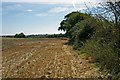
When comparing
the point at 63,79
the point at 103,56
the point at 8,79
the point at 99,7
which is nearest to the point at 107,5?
the point at 99,7

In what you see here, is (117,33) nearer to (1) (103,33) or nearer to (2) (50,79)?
(1) (103,33)

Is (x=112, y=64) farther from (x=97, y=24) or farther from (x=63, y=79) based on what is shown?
(x=63, y=79)

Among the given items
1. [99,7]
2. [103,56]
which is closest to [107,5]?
[99,7]

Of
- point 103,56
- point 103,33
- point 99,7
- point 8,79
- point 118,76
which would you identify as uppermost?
point 99,7

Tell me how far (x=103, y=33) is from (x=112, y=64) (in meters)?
0.81

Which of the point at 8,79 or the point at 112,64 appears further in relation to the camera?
the point at 8,79

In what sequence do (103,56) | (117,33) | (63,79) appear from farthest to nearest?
(63,79), (103,56), (117,33)

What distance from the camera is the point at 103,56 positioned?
7633 mm

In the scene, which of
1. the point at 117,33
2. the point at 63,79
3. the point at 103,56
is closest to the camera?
the point at 117,33

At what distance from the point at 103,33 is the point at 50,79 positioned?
273 inches

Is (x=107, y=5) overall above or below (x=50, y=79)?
above

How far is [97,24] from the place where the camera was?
7.65 m

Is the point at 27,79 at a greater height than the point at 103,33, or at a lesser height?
lesser

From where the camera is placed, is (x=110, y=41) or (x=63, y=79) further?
(x=63, y=79)
